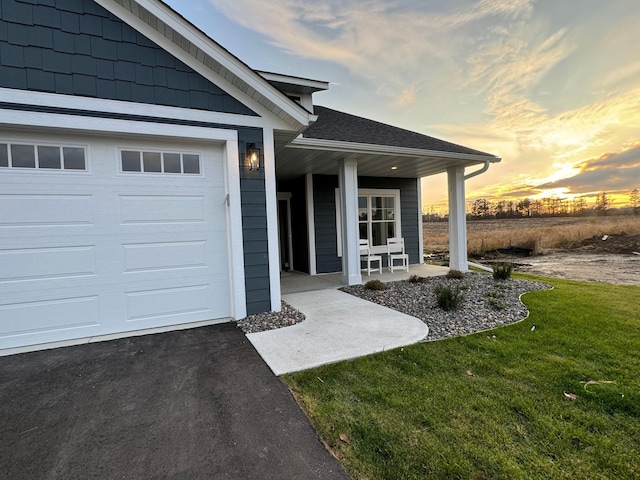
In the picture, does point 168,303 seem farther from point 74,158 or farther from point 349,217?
point 349,217

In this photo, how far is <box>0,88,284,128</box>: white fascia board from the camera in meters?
3.00

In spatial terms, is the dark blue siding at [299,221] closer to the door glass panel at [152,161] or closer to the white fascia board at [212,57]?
the white fascia board at [212,57]

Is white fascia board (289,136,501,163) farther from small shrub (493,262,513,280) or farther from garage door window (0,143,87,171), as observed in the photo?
garage door window (0,143,87,171)

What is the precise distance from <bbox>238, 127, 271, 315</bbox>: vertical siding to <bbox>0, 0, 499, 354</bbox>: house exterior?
1 centimetres

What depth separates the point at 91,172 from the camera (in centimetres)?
338

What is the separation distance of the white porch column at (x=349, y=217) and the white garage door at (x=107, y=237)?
113 inches

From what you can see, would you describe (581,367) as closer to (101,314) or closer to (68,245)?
(101,314)

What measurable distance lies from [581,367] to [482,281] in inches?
151

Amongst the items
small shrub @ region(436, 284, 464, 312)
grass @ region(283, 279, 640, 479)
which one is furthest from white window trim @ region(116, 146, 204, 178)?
small shrub @ region(436, 284, 464, 312)

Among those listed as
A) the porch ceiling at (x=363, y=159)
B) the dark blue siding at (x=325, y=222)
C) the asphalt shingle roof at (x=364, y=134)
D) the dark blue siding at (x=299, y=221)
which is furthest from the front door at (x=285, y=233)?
the asphalt shingle roof at (x=364, y=134)

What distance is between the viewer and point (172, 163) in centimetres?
375

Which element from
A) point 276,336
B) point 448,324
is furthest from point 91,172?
point 448,324

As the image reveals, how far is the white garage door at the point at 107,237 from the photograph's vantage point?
3150 millimetres

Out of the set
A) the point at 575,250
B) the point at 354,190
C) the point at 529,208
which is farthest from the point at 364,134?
the point at 529,208
